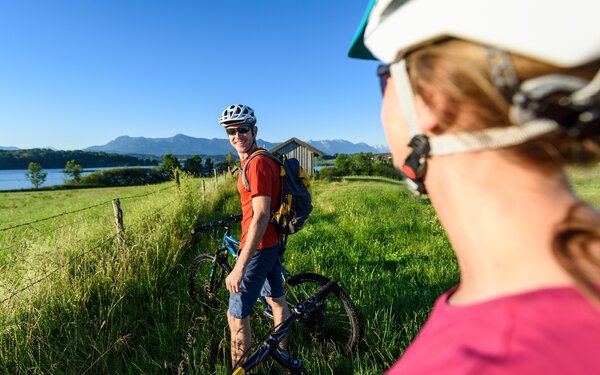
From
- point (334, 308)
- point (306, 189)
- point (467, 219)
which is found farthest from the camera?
point (334, 308)

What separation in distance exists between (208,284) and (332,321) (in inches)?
66.6

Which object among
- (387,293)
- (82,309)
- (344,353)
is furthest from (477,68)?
(82,309)

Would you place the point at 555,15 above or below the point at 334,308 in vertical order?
above

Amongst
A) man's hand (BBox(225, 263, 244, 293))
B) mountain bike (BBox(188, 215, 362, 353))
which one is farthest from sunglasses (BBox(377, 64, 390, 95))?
mountain bike (BBox(188, 215, 362, 353))

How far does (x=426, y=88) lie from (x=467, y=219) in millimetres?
295

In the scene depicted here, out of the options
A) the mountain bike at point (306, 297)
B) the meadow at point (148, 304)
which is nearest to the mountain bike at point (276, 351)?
the mountain bike at point (306, 297)

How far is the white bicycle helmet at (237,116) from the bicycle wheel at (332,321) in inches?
69.1

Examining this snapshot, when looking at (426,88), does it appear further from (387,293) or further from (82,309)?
(82,309)

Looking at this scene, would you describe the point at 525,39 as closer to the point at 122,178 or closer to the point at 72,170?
the point at 122,178

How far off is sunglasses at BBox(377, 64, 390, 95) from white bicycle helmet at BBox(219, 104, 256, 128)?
2.24 m

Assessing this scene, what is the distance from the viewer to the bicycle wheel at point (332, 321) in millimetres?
3289

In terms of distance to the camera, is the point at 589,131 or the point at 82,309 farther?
the point at 82,309

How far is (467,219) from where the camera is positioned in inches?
27.2

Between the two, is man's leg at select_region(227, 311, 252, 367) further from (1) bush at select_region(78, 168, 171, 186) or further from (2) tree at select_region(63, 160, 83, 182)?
(2) tree at select_region(63, 160, 83, 182)
